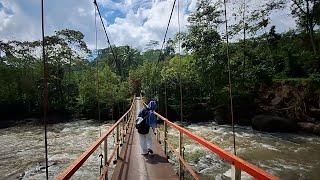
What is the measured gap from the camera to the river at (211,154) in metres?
10.4

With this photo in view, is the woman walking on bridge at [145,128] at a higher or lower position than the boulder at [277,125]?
higher

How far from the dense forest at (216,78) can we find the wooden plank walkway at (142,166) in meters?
11.7

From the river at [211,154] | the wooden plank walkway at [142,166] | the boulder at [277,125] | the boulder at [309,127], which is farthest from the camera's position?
the boulder at [277,125]

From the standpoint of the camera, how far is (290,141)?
49.7 ft

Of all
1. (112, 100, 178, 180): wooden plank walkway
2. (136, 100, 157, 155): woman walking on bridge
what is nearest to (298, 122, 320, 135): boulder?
(112, 100, 178, 180): wooden plank walkway

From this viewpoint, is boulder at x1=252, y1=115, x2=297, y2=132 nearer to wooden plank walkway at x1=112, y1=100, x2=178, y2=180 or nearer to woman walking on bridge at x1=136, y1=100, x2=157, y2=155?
wooden plank walkway at x1=112, y1=100, x2=178, y2=180

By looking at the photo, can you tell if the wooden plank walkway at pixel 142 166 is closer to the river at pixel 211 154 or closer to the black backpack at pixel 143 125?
the black backpack at pixel 143 125

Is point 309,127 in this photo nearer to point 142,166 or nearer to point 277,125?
point 277,125

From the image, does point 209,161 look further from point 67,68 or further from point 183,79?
point 67,68

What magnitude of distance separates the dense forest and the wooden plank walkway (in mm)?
11662

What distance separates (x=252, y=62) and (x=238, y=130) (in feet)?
28.0

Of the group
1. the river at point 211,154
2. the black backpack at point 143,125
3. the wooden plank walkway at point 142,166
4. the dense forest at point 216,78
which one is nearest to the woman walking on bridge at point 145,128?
the black backpack at point 143,125

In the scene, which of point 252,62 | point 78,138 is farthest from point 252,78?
point 78,138

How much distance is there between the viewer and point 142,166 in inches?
204
